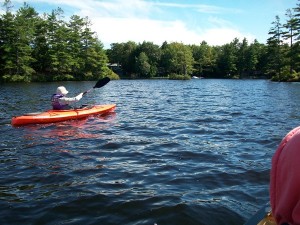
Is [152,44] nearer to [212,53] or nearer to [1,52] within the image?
[212,53]

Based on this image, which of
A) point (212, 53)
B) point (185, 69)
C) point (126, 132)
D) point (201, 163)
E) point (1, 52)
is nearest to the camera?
point (201, 163)

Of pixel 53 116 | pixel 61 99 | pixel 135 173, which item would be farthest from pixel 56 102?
pixel 135 173

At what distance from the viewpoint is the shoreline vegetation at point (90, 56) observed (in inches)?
1866

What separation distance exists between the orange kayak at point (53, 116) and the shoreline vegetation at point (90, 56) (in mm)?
36263

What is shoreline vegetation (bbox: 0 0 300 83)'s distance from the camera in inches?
1866

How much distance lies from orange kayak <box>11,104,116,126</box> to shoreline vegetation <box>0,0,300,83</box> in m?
36.3

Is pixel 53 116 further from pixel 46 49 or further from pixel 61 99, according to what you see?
pixel 46 49

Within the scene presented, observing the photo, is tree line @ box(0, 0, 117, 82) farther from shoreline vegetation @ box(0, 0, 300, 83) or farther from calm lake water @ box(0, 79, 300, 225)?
calm lake water @ box(0, 79, 300, 225)

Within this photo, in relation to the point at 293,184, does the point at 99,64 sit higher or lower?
higher

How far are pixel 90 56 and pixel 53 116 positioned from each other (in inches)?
1940

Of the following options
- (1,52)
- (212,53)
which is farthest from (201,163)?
(212,53)

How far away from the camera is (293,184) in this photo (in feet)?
3.32

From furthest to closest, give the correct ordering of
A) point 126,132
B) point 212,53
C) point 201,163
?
point 212,53 → point 126,132 → point 201,163

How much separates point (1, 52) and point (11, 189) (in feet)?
163
